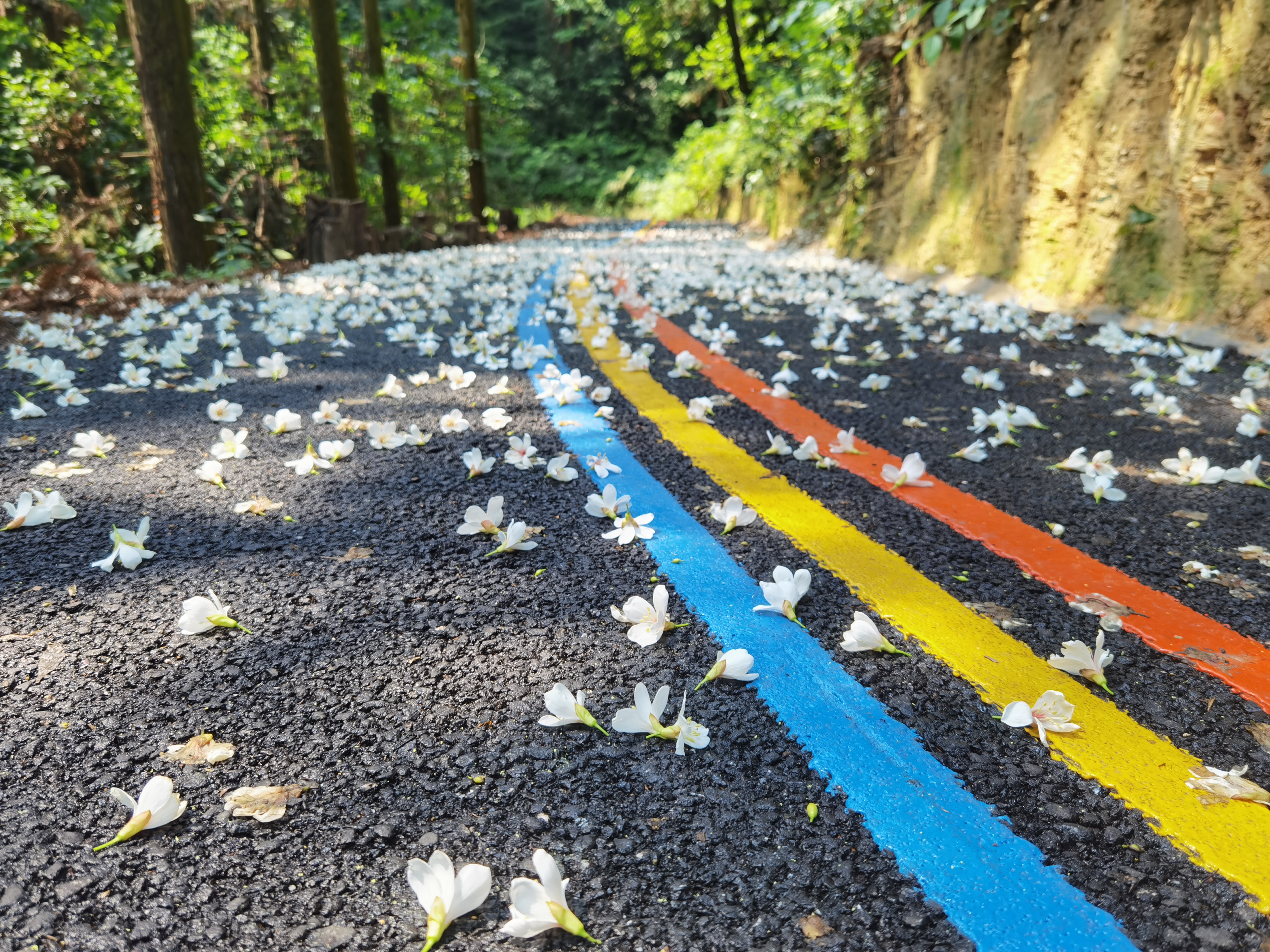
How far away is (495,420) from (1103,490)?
80.3 inches

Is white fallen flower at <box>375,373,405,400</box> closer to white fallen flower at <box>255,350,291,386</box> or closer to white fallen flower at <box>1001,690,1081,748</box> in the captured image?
white fallen flower at <box>255,350,291,386</box>

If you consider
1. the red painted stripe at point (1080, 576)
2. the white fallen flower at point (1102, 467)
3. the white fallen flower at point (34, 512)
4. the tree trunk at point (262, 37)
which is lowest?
the red painted stripe at point (1080, 576)

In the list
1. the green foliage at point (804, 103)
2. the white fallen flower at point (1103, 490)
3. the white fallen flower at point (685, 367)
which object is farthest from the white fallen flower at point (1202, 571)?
the green foliage at point (804, 103)

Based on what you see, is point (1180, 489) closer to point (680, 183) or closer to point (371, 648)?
point (371, 648)

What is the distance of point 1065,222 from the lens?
5.94 m

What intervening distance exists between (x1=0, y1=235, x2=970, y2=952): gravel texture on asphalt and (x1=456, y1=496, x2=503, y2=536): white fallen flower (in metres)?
0.04

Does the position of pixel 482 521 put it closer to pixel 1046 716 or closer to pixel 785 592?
pixel 785 592

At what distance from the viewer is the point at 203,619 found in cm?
152

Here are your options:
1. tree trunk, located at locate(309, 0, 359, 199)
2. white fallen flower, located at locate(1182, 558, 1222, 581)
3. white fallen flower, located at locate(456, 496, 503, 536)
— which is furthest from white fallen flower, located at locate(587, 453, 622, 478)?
tree trunk, located at locate(309, 0, 359, 199)

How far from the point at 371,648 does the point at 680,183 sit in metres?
26.3

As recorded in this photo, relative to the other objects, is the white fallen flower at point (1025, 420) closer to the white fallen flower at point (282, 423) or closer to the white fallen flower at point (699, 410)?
the white fallen flower at point (699, 410)

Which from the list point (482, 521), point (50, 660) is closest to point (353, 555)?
point (482, 521)

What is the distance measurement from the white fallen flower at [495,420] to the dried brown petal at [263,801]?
1.88 metres

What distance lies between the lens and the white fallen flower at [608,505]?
2.05m
